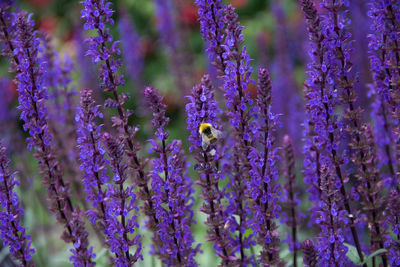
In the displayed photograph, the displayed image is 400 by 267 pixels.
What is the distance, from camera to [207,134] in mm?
3260

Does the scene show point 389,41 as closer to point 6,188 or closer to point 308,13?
point 308,13

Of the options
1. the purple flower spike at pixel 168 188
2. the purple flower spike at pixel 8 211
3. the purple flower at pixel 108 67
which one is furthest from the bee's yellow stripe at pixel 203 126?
the purple flower spike at pixel 8 211

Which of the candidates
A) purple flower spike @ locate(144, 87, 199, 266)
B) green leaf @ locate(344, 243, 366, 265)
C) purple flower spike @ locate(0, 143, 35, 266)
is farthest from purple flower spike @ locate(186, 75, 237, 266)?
purple flower spike @ locate(0, 143, 35, 266)

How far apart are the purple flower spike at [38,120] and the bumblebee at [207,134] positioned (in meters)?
1.07

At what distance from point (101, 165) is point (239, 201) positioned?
999 millimetres

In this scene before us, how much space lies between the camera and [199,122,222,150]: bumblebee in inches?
126

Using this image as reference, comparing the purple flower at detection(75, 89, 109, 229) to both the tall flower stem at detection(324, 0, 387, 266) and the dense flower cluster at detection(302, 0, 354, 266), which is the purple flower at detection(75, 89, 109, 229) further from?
the tall flower stem at detection(324, 0, 387, 266)

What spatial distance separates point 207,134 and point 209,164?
20 cm

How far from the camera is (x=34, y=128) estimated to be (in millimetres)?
3469

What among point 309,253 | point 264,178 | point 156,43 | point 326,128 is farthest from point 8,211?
point 156,43

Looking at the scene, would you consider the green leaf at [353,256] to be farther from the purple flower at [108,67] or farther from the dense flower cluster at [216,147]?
the purple flower at [108,67]

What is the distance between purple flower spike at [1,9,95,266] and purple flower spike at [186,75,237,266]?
922 mm

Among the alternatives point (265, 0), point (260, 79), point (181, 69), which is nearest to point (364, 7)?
point (181, 69)

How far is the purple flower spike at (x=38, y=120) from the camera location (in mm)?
3414
